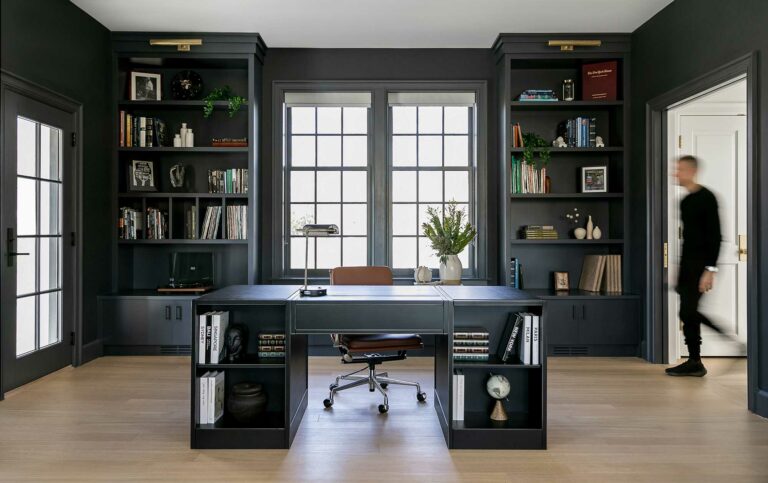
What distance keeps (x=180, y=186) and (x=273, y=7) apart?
6.61 feet

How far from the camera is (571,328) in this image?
18.0 feet

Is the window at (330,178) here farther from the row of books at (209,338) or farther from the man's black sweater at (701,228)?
the man's black sweater at (701,228)

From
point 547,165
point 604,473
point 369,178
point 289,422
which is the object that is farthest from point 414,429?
point 547,165

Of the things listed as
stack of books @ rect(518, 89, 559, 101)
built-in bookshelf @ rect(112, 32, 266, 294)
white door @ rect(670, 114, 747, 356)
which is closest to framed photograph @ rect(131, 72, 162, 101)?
built-in bookshelf @ rect(112, 32, 266, 294)

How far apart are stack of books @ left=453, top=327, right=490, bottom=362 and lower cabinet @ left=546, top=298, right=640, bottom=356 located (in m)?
2.46

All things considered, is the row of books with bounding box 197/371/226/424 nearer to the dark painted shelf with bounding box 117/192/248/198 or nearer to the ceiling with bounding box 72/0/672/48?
the dark painted shelf with bounding box 117/192/248/198

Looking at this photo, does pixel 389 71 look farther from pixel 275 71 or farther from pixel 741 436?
pixel 741 436

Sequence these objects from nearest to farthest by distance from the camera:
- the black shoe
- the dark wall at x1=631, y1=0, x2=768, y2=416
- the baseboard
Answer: the dark wall at x1=631, y1=0, x2=768, y2=416
the black shoe
the baseboard

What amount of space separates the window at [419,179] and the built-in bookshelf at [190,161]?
4.79 ft

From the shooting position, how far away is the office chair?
12.4 ft

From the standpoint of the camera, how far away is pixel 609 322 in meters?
5.48

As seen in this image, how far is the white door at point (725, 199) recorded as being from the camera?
530cm

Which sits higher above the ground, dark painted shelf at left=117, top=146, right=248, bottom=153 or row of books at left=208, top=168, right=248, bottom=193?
dark painted shelf at left=117, top=146, right=248, bottom=153

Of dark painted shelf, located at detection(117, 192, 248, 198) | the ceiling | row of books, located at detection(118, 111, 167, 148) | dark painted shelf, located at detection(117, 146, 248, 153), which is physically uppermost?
the ceiling
